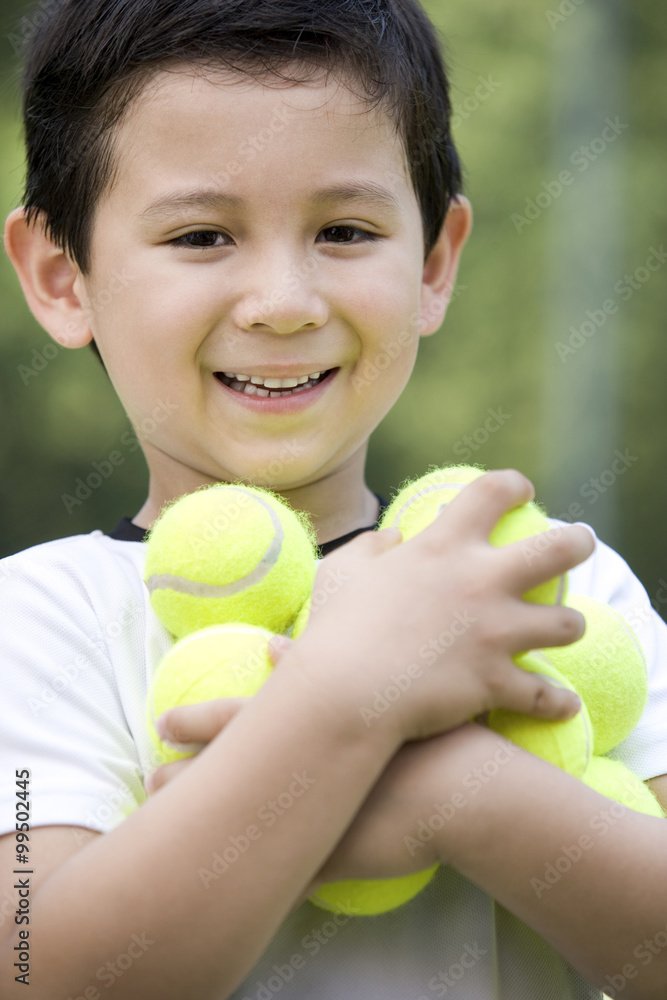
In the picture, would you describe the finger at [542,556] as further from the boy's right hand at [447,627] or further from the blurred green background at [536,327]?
the blurred green background at [536,327]

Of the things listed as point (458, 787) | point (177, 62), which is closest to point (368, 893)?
point (458, 787)

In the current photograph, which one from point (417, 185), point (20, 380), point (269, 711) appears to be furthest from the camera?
point (20, 380)

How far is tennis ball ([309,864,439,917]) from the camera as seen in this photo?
76 centimetres

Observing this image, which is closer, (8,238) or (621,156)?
(8,238)

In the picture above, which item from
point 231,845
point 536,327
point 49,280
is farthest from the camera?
point 536,327

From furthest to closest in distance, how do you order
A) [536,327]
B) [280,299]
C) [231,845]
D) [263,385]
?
[536,327], [263,385], [280,299], [231,845]

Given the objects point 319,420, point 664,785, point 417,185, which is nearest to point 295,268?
point 319,420

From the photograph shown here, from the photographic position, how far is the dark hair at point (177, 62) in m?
1.06

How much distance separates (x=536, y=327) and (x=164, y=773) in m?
3.13

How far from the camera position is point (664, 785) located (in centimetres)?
93

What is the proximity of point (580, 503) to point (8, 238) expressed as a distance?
8.52 feet

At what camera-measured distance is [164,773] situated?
75cm

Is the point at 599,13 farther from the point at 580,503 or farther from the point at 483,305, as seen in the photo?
the point at 580,503

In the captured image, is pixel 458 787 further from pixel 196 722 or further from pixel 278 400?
pixel 278 400
